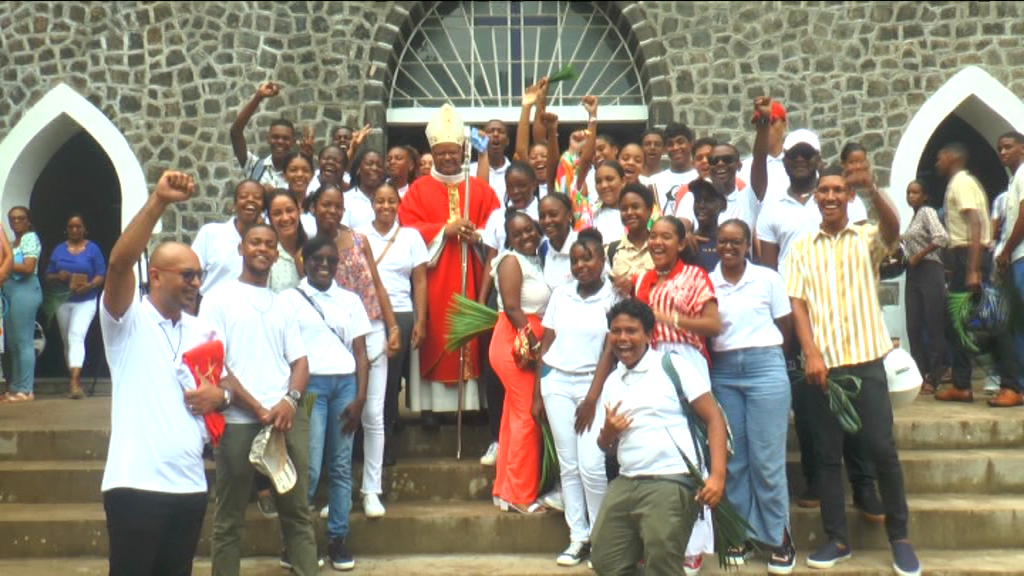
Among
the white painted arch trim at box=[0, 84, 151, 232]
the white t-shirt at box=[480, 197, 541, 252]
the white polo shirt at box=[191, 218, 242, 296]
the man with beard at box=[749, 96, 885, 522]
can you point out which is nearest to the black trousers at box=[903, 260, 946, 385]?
the man with beard at box=[749, 96, 885, 522]

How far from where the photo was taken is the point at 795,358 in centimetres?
598

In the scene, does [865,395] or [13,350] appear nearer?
[865,395]

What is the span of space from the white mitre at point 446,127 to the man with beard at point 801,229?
1754mm

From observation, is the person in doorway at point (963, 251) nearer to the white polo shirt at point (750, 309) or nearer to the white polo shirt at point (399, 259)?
the white polo shirt at point (750, 309)

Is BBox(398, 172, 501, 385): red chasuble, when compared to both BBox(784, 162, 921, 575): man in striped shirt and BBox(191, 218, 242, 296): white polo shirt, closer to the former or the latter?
BBox(191, 218, 242, 296): white polo shirt

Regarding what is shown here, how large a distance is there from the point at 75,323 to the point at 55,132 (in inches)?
112

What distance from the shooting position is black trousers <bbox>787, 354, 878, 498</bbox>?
5875 mm

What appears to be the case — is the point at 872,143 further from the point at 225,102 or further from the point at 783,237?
the point at 225,102

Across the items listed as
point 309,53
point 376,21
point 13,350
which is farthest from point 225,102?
point 13,350

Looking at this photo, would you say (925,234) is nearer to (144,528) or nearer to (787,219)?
(787,219)

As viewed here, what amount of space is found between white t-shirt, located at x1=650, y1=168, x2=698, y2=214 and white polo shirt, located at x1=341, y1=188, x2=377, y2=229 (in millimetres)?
1707

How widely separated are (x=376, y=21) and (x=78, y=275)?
3.81m

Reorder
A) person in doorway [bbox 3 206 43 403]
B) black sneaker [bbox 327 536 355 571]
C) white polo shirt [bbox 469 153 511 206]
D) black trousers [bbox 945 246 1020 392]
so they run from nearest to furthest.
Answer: black sneaker [bbox 327 536 355 571]
black trousers [bbox 945 246 1020 392]
white polo shirt [bbox 469 153 511 206]
person in doorway [bbox 3 206 43 403]

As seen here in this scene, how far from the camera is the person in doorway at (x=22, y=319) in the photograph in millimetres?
8891
